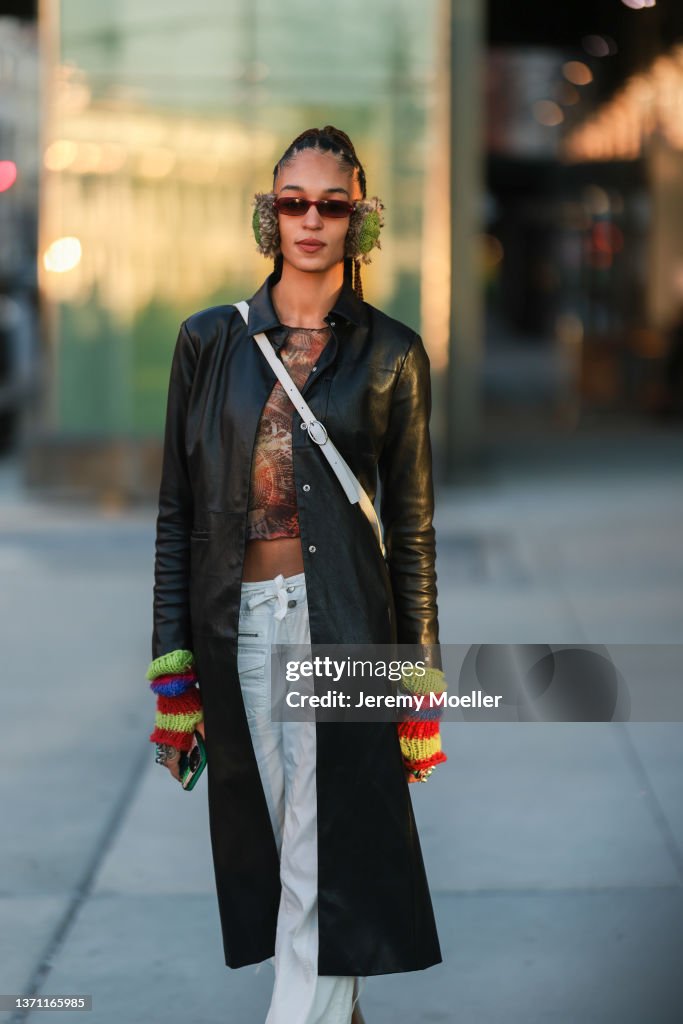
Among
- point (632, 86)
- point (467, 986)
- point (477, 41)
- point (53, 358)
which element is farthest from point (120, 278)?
point (632, 86)

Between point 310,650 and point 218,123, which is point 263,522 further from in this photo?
point 218,123

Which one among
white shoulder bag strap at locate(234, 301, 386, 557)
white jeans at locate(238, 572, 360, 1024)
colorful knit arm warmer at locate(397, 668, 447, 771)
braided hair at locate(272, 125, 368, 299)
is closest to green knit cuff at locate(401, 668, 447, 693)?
colorful knit arm warmer at locate(397, 668, 447, 771)

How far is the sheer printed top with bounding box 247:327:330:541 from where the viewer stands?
3244mm

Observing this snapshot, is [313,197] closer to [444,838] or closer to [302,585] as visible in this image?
[302,585]

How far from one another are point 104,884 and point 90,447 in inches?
325

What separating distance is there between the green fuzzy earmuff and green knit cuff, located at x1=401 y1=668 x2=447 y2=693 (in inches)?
35.5

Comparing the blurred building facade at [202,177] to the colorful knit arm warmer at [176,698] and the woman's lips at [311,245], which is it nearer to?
the colorful knit arm warmer at [176,698]

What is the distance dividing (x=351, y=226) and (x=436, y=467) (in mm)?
9530

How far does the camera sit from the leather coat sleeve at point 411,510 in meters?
3.34

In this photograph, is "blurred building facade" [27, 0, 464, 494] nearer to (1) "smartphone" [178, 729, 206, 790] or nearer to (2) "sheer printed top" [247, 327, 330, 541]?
(1) "smartphone" [178, 729, 206, 790]

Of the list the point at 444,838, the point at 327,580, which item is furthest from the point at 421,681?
the point at 444,838

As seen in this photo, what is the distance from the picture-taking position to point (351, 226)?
11.0 ft

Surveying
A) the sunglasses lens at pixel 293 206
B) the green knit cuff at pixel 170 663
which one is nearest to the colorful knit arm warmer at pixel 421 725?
the green knit cuff at pixel 170 663

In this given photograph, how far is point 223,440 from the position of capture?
3260mm
